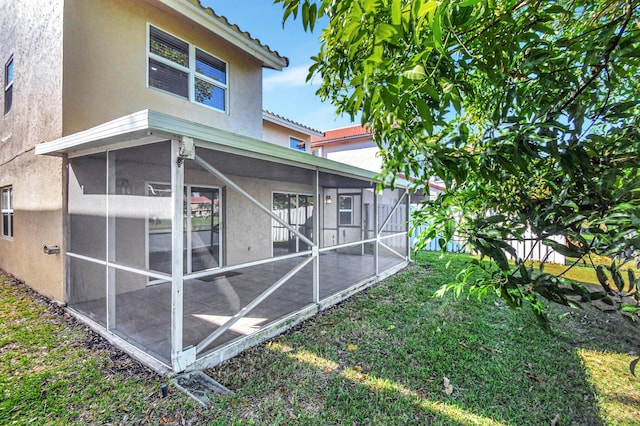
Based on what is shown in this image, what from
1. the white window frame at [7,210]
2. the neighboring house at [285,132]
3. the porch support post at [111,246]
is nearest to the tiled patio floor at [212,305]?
the porch support post at [111,246]

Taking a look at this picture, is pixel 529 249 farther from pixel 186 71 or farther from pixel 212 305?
pixel 186 71

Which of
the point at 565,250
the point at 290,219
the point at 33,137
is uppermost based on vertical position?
the point at 33,137

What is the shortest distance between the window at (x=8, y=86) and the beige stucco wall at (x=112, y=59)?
14.0ft

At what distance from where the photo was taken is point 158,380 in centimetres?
335

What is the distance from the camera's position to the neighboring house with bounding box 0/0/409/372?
391 cm

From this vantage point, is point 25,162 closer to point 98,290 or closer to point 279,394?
point 98,290

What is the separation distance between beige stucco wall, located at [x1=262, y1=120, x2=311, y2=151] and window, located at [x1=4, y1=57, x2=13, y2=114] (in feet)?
23.2

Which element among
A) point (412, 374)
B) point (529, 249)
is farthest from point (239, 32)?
point (529, 249)

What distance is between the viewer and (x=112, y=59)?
5457 mm

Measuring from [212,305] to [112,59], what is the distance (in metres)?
4.94

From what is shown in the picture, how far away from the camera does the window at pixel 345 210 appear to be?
39.7ft

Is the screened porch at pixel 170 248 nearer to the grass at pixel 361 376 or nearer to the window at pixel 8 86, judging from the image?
the grass at pixel 361 376

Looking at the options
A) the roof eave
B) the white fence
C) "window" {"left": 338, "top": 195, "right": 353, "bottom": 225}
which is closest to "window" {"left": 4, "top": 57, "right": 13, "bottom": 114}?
the roof eave

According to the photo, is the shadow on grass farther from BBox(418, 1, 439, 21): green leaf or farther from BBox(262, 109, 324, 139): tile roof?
BBox(262, 109, 324, 139): tile roof
